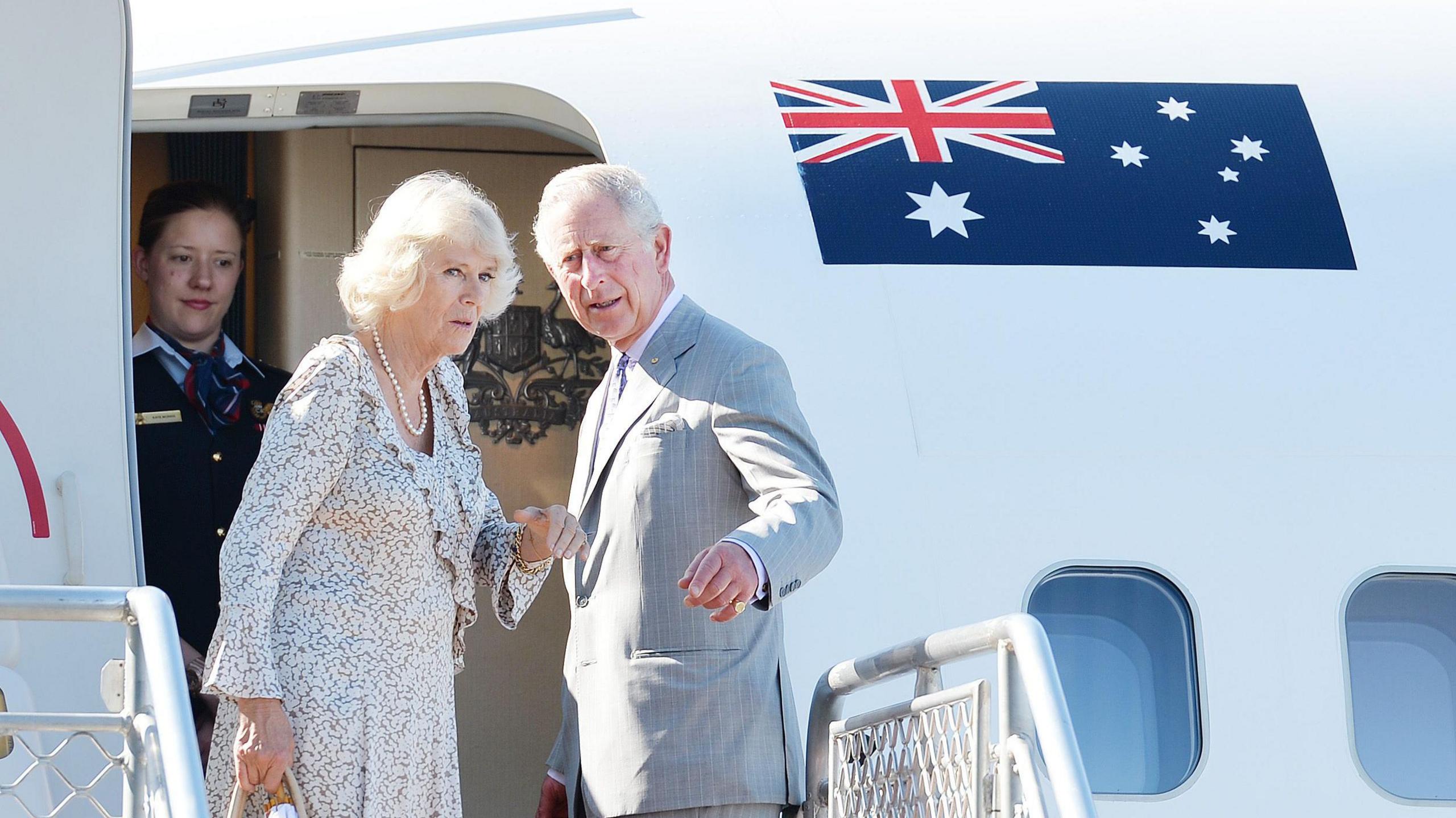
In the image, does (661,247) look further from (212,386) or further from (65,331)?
(212,386)

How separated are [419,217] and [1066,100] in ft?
6.39

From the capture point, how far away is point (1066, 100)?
172 inches

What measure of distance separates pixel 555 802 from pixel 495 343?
2.14 meters

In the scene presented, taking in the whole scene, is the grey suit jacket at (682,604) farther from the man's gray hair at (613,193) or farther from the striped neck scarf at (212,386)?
the striped neck scarf at (212,386)

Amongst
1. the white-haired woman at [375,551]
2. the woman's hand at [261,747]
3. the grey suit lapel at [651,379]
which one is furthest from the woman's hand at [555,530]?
the woman's hand at [261,747]

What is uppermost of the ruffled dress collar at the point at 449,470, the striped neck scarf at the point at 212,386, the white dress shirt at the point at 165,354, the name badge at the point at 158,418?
the white dress shirt at the point at 165,354

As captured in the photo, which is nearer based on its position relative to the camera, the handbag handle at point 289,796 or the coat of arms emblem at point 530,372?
the handbag handle at point 289,796

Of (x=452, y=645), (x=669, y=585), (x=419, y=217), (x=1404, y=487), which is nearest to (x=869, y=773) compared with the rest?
(x=669, y=585)

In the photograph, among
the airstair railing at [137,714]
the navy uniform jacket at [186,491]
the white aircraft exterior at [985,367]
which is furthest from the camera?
the navy uniform jacket at [186,491]

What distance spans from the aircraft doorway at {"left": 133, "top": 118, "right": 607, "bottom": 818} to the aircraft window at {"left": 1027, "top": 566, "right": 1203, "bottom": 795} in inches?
Answer: 73.1

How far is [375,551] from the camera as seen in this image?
3076 millimetres

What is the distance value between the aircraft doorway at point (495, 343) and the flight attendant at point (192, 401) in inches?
29.8

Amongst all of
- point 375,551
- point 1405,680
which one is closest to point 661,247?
point 375,551

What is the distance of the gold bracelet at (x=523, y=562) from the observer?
3234 millimetres
